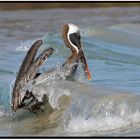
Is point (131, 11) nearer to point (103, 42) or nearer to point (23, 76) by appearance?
point (103, 42)

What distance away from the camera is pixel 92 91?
8.34m

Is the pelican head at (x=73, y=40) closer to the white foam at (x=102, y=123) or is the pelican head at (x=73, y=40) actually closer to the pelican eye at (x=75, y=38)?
the pelican eye at (x=75, y=38)

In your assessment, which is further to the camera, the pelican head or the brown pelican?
the pelican head

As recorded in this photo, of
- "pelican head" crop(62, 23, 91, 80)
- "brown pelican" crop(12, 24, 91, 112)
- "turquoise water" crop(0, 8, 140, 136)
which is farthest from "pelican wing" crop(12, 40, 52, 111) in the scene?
"pelican head" crop(62, 23, 91, 80)

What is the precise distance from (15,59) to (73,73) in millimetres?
5211

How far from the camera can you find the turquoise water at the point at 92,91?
7312mm

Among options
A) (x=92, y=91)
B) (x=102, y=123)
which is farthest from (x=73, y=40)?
(x=102, y=123)

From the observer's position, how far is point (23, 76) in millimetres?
8242

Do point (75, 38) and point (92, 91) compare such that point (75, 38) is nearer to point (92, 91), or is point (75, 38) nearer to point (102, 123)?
point (92, 91)

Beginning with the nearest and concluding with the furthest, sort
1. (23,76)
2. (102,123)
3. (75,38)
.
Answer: (102,123) < (23,76) < (75,38)

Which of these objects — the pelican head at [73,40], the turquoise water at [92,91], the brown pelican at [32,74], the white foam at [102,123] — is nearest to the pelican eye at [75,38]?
the pelican head at [73,40]

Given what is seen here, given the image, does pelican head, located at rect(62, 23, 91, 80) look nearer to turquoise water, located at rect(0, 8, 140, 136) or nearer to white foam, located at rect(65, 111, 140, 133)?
turquoise water, located at rect(0, 8, 140, 136)

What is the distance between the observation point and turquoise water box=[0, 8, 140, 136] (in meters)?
7.31

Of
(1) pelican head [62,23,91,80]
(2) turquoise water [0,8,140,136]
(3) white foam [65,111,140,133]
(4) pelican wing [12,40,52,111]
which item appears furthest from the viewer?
(1) pelican head [62,23,91,80]
